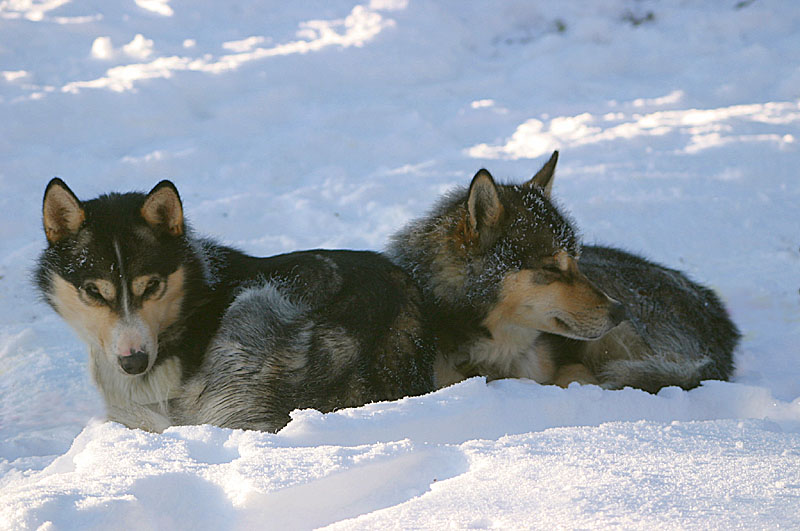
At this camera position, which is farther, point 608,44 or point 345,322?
point 608,44

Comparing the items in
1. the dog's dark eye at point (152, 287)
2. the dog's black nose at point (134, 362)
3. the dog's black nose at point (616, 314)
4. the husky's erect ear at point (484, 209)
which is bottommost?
the dog's black nose at point (616, 314)

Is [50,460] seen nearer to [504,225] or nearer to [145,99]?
[504,225]

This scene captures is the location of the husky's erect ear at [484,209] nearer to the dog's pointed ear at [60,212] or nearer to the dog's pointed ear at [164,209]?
the dog's pointed ear at [164,209]

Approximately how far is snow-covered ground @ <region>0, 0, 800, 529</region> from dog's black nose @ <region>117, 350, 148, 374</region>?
0.39 m

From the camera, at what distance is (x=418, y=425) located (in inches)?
101

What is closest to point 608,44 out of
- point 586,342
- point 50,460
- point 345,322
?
point 586,342

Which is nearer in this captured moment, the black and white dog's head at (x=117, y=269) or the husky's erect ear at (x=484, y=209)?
the black and white dog's head at (x=117, y=269)

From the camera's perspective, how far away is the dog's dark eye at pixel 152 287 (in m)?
3.28

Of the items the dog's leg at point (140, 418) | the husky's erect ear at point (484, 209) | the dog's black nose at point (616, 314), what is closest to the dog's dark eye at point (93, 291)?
the dog's leg at point (140, 418)

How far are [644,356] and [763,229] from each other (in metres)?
2.65

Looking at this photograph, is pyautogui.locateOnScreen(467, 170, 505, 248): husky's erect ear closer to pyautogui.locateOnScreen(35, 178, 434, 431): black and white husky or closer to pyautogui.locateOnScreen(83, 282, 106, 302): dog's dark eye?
pyautogui.locateOnScreen(35, 178, 434, 431): black and white husky

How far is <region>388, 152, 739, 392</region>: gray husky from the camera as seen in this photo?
11.8 ft

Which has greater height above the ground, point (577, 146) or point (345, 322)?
point (577, 146)

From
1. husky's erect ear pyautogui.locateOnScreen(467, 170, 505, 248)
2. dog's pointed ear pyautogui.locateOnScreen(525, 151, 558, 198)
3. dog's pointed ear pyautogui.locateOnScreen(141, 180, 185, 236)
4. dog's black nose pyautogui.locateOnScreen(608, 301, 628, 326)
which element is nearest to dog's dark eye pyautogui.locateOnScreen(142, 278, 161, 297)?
dog's pointed ear pyautogui.locateOnScreen(141, 180, 185, 236)
